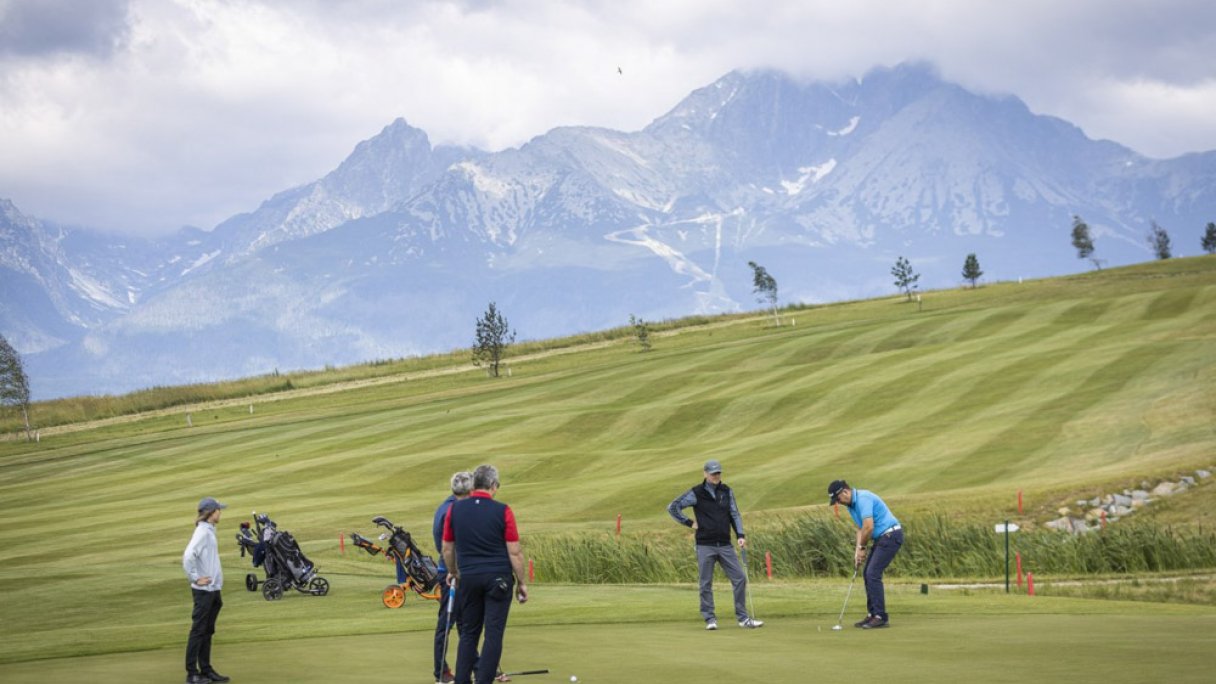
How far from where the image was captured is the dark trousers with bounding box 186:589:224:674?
14.8 meters

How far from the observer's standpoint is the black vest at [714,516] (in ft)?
60.1

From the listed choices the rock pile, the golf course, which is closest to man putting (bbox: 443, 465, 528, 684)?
the golf course

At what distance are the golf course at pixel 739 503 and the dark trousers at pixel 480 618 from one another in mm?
1110

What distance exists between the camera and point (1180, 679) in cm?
1209

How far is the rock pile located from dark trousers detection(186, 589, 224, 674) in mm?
21107

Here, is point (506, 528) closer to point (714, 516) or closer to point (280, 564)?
Result: point (714, 516)

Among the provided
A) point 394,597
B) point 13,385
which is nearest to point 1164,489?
point 394,597

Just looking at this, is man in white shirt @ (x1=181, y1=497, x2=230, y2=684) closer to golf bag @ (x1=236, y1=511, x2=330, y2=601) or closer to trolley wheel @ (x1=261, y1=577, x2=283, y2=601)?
golf bag @ (x1=236, y1=511, x2=330, y2=601)

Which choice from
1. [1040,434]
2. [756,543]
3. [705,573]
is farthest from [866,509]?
[1040,434]

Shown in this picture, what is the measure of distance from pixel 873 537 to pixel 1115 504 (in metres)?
15.4

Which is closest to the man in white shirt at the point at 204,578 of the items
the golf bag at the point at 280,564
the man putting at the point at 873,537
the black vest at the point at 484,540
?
the black vest at the point at 484,540

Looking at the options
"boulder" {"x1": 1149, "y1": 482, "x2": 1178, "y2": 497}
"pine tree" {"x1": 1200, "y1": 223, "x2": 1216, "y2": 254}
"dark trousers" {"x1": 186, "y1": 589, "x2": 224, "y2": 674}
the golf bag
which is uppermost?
"pine tree" {"x1": 1200, "y1": 223, "x2": 1216, "y2": 254}

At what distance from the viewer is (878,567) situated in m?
17.7

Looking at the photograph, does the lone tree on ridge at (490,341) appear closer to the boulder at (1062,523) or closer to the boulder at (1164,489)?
the boulder at (1164,489)
